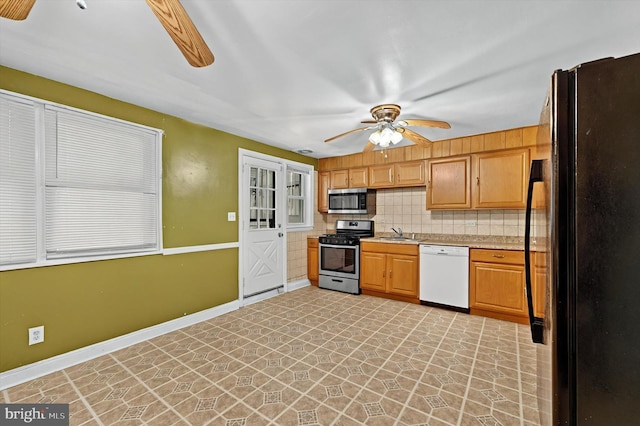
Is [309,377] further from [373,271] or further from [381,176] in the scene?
[381,176]

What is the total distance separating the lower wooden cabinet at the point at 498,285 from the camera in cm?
322

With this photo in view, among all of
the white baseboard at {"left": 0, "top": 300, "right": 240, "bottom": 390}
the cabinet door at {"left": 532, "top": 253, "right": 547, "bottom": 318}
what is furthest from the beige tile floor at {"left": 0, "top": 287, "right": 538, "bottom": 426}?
the cabinet door at {"left": 532, "top": 253, "right": 547, "bottom": 318}

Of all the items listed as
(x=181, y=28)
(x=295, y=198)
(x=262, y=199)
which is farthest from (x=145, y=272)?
(x=295, y=198)

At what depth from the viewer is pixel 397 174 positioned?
443 cm

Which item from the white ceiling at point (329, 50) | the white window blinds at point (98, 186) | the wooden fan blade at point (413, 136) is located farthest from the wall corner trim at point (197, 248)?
the wooden fan blade at point (413, 136)

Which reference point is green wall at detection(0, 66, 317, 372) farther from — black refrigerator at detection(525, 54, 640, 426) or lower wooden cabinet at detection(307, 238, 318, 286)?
black refrigerator at detection(525, 54, 640, 426)

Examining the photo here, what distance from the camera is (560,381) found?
0.82m

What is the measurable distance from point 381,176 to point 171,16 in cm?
376

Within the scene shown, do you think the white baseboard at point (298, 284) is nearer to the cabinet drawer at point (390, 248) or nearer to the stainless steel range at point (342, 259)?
the stainless steel range at point (342, 259)

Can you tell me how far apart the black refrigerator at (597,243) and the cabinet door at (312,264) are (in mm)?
4180

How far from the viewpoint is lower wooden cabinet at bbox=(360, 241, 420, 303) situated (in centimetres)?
394

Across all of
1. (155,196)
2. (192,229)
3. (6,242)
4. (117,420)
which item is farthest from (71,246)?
(117,420)

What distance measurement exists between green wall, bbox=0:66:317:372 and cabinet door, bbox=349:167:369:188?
1605 mm

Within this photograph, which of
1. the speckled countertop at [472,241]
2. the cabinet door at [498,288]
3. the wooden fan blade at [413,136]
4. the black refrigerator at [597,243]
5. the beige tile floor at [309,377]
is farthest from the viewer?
the speckled countertop at [472,241]
